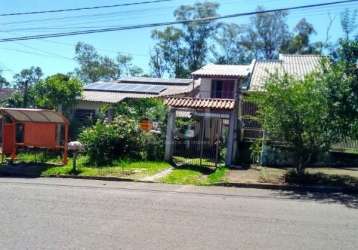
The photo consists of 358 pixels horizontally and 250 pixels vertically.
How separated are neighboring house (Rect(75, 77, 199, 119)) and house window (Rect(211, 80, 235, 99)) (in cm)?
207

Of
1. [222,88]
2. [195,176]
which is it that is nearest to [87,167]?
[195,176]

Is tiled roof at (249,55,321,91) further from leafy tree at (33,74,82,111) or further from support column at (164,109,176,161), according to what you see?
leafy tree at (33,74,82,111)

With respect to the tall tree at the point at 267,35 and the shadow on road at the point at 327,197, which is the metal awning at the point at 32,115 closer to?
the shadow on road at the point at 327,197

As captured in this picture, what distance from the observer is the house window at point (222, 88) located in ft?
94.5

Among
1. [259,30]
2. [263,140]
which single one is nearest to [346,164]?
[263,140]

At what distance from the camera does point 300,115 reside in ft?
48.5

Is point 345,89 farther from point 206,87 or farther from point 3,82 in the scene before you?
point 3,82

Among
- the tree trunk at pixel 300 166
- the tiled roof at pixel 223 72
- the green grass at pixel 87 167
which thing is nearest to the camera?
the tree trunk at pixel 300 166

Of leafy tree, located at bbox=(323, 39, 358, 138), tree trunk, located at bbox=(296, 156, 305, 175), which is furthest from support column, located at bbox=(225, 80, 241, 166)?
leafy tree, located at bbox=(323, 39, 358, 138)

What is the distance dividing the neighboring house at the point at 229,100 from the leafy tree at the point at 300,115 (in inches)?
47.2

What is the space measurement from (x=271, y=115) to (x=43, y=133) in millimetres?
9342

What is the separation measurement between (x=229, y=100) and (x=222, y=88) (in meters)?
10.2

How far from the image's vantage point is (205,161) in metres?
20.0

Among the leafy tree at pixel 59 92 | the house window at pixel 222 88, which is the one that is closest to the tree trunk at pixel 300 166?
the house window at pixel 222 88
